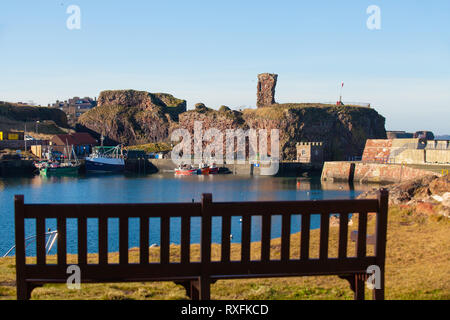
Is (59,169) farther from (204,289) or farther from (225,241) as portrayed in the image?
(225,241)

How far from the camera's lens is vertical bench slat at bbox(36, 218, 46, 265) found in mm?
7082

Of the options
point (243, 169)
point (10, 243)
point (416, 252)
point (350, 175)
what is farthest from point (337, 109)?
point (416, 252)

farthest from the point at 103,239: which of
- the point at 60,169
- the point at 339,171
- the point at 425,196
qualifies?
the point at 60,169

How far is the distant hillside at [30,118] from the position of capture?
159m

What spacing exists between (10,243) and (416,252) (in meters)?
30.3

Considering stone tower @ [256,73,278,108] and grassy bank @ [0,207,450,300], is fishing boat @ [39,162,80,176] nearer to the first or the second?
stone tower @ [256,73,278,108]

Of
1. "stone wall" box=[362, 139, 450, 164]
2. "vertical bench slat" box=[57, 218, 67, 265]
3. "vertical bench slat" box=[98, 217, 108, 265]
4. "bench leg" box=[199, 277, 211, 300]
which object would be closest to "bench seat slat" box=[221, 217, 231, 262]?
"bench leg" box=[199, 277, 211, 300]

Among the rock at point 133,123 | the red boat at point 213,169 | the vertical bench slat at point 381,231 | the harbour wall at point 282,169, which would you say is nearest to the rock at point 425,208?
the vertical bench slat at point 381,231

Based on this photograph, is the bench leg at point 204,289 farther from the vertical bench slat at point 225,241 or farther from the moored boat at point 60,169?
the moored boat at point 60,169

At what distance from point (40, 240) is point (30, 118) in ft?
605

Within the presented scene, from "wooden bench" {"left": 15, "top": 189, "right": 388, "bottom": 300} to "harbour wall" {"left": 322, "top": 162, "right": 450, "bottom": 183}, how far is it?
206 ft

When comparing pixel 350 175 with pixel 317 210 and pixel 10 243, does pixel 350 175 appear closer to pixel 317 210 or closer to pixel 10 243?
pixel 10 243

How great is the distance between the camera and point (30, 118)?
17688 cm

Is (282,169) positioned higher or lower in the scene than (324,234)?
lower
